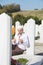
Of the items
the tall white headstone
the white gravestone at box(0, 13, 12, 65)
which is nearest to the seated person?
the tall white headstone

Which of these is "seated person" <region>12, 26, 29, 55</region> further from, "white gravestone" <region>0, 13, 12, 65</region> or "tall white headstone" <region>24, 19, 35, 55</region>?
"white gravestone" <region>0, 13, 12, 65</region>

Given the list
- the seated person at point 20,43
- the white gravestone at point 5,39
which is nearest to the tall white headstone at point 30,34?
the seated person at point 20,43

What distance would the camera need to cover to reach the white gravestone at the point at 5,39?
450 cm

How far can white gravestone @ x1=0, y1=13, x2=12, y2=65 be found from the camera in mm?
4496

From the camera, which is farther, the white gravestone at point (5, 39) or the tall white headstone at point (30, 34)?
the tall white headstone at point (30, 34)

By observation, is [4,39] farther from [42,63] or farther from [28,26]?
[28,26]

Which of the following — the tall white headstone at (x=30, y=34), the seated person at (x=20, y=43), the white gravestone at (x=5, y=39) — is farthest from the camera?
the tall white headstone at (x=30, y=34)

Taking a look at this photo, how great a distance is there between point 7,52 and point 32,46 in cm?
482

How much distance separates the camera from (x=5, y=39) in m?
4.52

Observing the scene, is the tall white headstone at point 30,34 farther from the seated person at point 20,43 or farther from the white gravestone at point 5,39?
the white gravestone at point 5,39

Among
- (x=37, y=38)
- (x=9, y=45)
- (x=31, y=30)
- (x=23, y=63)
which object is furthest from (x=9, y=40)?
(x=37, y=38)

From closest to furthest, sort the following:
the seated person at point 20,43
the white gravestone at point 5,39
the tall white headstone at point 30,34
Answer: the white gravestone at point 5,39, the seated person at point 20,43, the tall white headstone at point 30,34

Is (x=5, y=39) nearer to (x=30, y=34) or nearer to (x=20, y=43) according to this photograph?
(x=20, y=43)

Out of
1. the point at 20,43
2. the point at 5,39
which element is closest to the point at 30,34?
the point at 20,43
